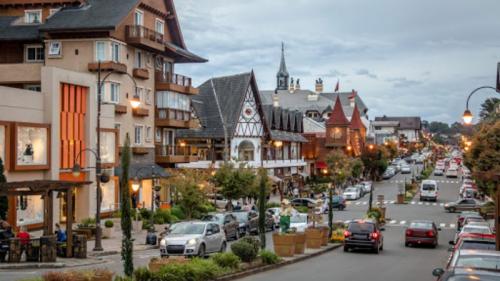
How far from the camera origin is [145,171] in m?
53.0

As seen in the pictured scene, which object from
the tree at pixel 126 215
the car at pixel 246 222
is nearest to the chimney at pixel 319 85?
the car at pixel 246 222

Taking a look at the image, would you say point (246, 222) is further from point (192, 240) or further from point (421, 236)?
point (192, 240)

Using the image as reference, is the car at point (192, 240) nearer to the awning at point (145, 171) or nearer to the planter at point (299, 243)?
the planter at point (299, 243)

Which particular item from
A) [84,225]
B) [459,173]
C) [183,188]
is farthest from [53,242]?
[459,173]

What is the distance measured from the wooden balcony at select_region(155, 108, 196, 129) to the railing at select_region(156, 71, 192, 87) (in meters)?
2.33

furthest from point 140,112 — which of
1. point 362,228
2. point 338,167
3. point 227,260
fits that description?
point 338,167

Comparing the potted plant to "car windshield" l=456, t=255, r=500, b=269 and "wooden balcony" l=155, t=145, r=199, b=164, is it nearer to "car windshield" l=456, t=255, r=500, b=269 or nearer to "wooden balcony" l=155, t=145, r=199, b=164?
"wooden balcony" l=155, t=145, r=199, b=164

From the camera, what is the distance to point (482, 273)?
1219cm

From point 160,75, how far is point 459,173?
281ft

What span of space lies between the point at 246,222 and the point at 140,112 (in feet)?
52.1

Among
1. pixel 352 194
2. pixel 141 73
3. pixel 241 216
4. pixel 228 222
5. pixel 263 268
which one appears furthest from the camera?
pixel 352 194

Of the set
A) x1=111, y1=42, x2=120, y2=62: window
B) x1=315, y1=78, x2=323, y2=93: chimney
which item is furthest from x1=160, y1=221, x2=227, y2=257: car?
x1=315, y1=78, x2=323, y2=93: chimney

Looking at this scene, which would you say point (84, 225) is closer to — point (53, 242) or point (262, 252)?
point (53, 242)

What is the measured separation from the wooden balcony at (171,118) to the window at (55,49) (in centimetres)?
1005
